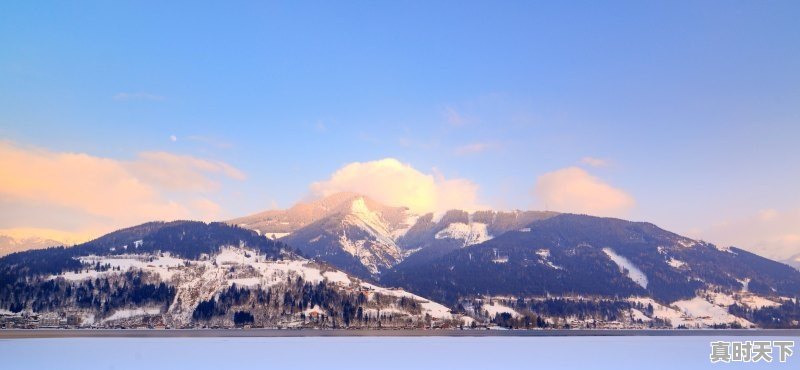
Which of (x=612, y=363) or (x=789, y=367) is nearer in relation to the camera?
(x=789, y=367)

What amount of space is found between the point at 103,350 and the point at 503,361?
9277cm

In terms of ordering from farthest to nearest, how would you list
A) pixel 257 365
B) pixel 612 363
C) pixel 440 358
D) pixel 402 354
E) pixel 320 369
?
pixel 402 354 < pixel 440 358 < pixel 612 363 < pixel 257 365 < pixel 320 369

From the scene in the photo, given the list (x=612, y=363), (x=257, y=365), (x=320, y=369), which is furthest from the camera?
(x=612, y=363)

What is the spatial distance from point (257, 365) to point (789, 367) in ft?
302

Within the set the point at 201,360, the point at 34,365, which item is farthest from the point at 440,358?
A: the point at 34,365

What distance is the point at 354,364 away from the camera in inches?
5069

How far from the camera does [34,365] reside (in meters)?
124

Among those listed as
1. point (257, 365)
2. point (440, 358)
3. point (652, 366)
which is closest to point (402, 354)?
point (440, 358)

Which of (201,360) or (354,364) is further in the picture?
(201,360)

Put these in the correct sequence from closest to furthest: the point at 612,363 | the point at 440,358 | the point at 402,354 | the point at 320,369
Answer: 1. the point at 320,369
2. the point at 612,363
3. the point at 440,358
4. the point at 402,354

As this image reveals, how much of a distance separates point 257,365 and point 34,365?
36.8 metres

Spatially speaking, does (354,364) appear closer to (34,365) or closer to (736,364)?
(34,365)

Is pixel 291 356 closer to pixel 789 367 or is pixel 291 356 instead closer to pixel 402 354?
pixel 402 354

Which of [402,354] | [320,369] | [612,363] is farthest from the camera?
[402,354]
